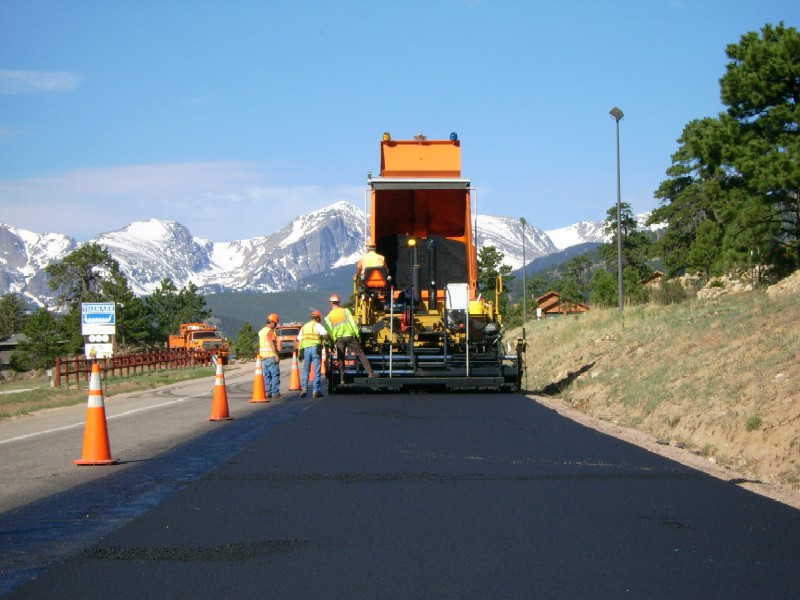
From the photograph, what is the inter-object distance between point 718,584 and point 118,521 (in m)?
4.26

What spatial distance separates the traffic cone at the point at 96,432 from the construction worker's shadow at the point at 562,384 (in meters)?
12.4

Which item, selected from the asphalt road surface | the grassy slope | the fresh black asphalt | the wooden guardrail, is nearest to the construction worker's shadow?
the grassy slope

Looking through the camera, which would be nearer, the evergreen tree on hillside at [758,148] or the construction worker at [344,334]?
the construction worker at [344,334]

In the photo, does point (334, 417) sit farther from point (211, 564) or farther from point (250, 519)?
point (211, 564)

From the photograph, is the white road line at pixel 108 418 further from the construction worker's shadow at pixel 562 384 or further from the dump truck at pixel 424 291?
the construction worker's shadow at pixel 562 384

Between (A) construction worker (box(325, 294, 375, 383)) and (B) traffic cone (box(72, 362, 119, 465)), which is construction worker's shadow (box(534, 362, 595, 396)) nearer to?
(A) construction worker (box(325, 294, 375, 383))

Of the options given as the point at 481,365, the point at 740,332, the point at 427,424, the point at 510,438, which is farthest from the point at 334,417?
the point at 740,332

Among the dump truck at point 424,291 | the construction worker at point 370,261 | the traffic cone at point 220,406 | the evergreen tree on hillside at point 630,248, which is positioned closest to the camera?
the traffic cone at point 220,406

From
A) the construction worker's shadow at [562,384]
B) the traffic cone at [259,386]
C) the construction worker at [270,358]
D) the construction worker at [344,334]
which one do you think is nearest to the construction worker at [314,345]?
the construction worker at [270,358]

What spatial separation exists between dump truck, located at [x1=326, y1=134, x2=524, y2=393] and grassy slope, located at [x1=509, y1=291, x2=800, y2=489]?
7.24ft

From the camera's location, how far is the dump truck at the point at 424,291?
20.6 meters

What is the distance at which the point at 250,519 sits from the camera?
7.78 metres

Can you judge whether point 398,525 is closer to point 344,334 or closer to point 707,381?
point 707,381

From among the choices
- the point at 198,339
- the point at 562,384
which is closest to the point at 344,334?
the point at 562,384
